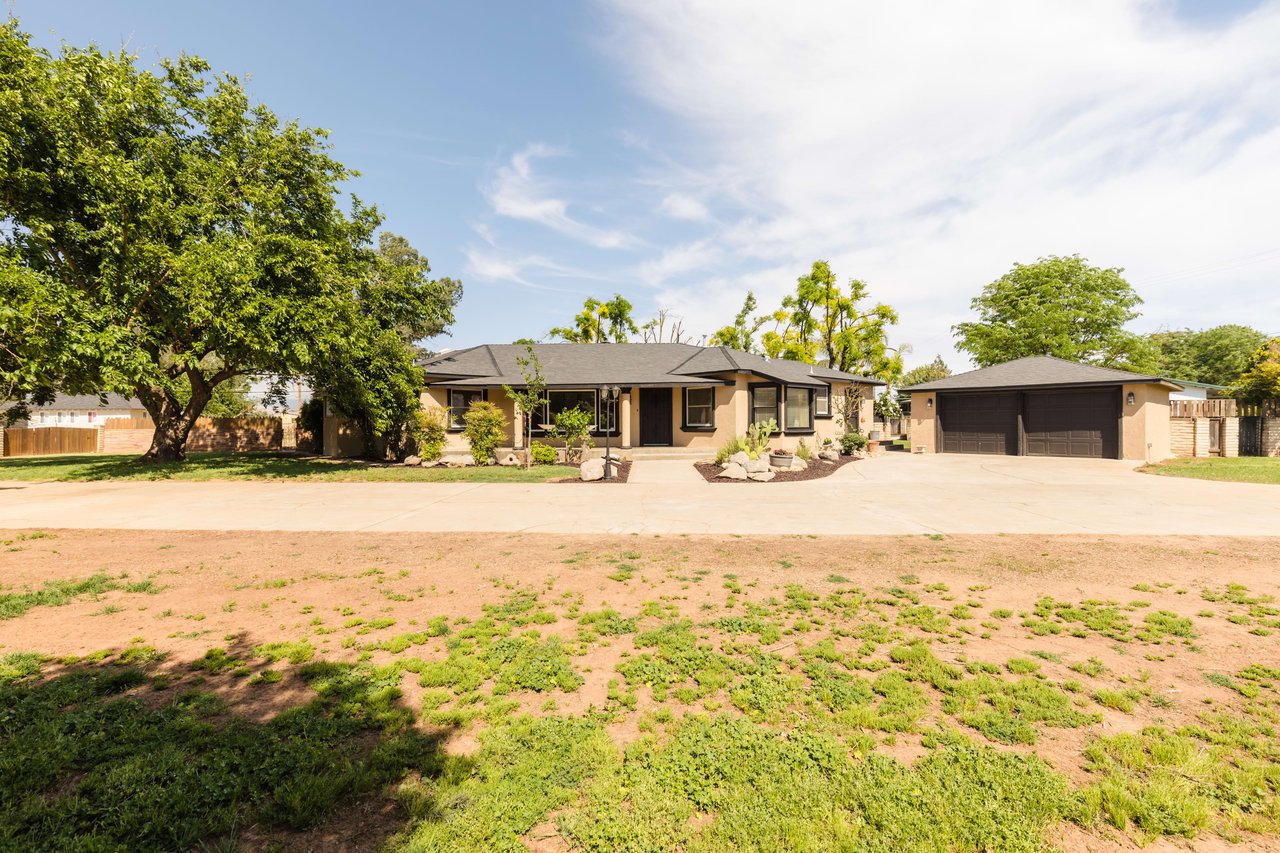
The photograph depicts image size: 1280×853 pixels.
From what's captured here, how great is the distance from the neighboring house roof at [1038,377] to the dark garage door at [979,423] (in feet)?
1.97

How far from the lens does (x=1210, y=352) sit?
4403 cm

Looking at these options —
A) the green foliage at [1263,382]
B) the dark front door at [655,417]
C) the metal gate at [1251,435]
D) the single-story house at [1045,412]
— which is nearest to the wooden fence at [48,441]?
the dark front door at [655,417]

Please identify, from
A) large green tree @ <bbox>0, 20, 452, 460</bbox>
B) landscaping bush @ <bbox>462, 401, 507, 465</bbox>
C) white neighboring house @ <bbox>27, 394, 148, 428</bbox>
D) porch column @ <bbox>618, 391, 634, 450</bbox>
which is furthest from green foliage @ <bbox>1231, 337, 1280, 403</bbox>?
white neighboring house @ <bbox>27, 394, 148, 428</bbox>

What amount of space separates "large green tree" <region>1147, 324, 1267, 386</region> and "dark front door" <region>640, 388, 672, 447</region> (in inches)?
1782

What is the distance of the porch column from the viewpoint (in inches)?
782

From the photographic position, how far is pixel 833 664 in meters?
3.59

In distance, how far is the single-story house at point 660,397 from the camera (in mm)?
19250

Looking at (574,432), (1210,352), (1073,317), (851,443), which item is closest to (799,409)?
(851,443)

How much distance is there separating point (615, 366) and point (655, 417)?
132 inches

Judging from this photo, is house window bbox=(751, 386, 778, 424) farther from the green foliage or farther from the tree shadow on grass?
the green foliage

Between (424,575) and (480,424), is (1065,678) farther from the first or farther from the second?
(480,424)

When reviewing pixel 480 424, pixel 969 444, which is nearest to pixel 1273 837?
pixel 480 424

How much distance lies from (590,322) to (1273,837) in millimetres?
39334

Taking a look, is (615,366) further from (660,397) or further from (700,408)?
(700,408)
